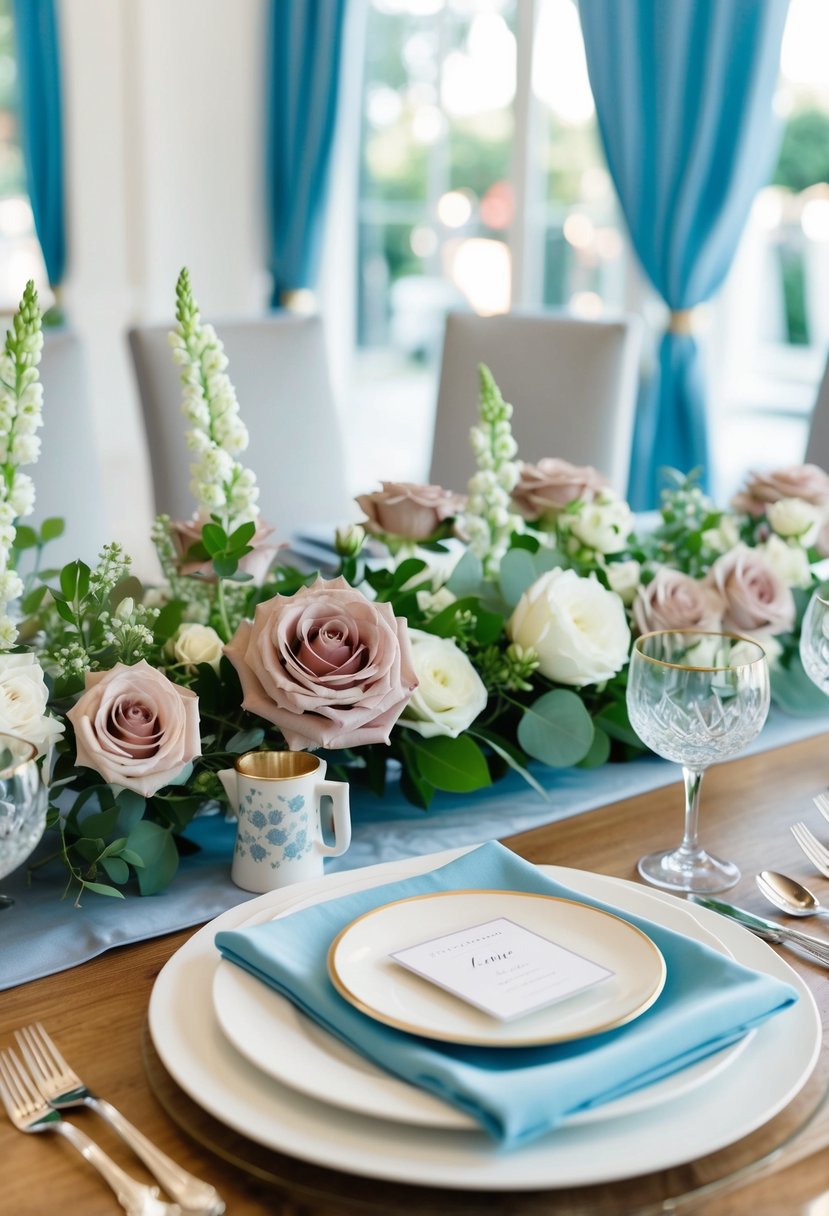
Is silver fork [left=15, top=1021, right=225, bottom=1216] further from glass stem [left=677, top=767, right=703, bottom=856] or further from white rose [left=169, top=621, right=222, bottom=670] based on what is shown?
glass stem [left=677, top=767, right=703, bottom=856]

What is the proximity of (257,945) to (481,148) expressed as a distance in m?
4.89

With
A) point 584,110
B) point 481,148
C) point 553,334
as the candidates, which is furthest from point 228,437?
point 481,148

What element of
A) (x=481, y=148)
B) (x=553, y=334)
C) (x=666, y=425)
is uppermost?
(x=481, y=148)

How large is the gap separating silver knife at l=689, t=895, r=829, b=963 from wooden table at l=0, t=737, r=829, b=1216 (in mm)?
18

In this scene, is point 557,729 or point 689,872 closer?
point 689,872

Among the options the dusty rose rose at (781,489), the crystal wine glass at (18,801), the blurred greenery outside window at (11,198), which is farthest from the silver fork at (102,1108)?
the blurred greenery outside window at (11,198)

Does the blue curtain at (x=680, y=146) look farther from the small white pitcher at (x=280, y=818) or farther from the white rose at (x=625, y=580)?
the small white pitcher at (x=280, y=818)

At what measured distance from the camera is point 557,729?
43.5 inches

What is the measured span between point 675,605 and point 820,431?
1.26 metres

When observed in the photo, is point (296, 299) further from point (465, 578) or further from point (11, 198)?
point (465, 578)

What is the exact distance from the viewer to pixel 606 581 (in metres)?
1.25

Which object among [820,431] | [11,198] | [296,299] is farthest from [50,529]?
[11,198]

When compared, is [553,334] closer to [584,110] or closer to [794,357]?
[794,357]

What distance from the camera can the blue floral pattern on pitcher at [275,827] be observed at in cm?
92
